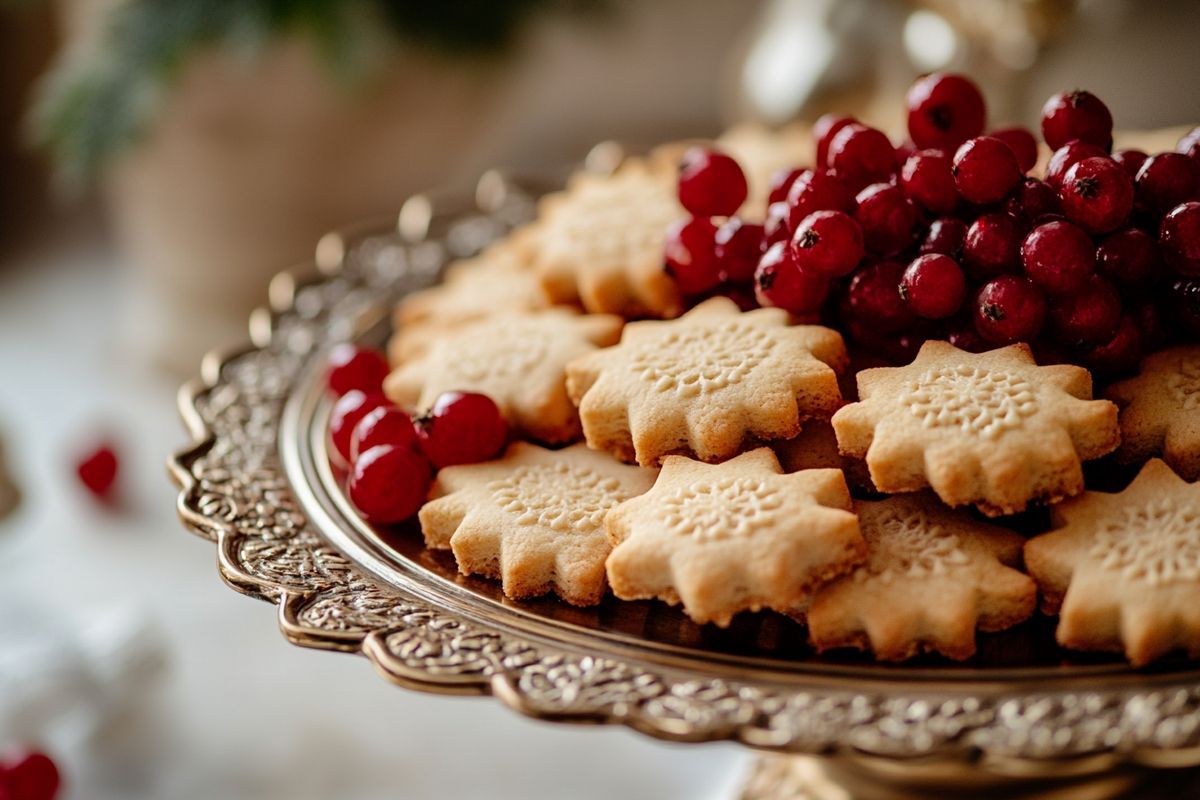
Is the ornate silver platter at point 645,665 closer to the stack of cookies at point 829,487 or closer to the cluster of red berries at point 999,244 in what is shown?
the stack of cookies at point 829,487

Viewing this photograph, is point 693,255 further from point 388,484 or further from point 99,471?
point 99,471

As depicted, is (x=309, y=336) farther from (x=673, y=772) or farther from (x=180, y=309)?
(x=180, y=309)

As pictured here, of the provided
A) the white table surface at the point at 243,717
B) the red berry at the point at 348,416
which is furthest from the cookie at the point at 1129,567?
the white table surface at the point at 243,717

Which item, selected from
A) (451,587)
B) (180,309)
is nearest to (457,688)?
(451,587)

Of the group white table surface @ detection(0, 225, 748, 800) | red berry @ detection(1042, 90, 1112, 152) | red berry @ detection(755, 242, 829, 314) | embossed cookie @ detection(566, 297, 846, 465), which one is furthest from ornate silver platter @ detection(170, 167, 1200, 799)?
white table surface @ detection(0, 225, 748, 800)

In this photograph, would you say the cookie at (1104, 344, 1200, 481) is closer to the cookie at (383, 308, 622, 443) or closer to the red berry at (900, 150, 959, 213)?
the red berry at (900, 150, 959, 213)

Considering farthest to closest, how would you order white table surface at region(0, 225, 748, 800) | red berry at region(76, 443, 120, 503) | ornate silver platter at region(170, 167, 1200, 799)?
red berry at region(76, 443, 120, 503)
white table surface at region(0, 225, 748, 800)
ornate silver platter at region(170, 167, 1200, 799)
